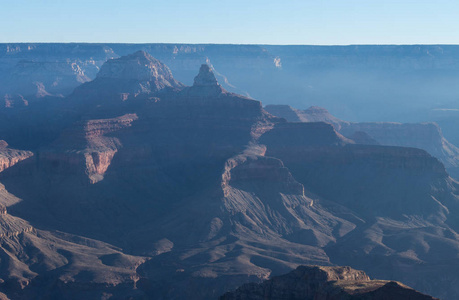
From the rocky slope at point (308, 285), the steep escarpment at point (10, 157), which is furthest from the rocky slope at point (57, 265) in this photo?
the rocky slope at point (308, 285)

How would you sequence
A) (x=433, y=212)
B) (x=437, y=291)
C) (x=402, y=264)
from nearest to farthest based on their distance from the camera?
(x=437, y=291), (x=402, y=264), (x=433, y=212)

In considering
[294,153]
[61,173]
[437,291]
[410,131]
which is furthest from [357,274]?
[410,131]

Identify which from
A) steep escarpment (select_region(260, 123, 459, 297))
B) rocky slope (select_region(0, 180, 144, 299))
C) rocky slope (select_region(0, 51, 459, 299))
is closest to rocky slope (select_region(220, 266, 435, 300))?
rocky slope (select_region(0, 51, 459, 299))

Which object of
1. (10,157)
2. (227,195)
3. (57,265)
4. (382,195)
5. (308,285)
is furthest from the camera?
(382,195)

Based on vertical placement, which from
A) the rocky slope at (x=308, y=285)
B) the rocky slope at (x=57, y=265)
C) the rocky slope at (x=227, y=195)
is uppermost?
the rocky slope at (x=308, y=285)

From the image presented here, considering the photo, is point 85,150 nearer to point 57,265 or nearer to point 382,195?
point 57,265

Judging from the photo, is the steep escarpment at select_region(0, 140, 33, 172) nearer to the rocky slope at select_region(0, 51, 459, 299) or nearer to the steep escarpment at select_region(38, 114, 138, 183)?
the rocky slope at select_region(0, 51, 459, 299)

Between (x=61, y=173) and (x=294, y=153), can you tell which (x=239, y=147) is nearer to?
(x=294, y=153)

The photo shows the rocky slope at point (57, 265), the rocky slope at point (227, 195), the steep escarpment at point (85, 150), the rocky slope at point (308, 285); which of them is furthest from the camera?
the steep escarpment at point (85, 150)

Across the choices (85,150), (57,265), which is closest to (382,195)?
(85,150)

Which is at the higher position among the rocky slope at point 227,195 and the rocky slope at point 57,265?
the rocky slope at point 227,195

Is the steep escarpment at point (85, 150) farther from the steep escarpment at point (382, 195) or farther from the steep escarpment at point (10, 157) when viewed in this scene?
the steep escarpment at point (382, 195)
